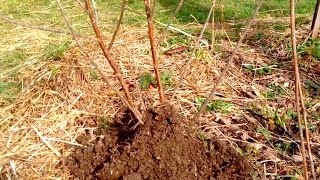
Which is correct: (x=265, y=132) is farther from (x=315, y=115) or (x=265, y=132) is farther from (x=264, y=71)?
(x=264, y=71)

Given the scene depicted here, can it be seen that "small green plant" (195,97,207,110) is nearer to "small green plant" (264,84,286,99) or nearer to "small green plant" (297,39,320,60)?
"small green plant" (264,84,286,99)

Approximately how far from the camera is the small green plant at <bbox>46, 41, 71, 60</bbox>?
3.35m

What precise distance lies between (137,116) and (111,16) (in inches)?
84.1

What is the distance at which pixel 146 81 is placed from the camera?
306cm

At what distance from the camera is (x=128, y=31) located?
12.6ft

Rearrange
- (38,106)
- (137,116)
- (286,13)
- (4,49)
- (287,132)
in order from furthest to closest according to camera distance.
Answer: (286,13), (4,49), (38,106), (287,132), (137,116)

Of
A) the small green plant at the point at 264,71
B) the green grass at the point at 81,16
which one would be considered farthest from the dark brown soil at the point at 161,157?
the green grass at the point at 81,16

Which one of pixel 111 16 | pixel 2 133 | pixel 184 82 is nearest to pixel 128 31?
pixel 111 16

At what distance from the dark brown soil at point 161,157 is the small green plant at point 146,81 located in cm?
50

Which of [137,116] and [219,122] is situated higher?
[137,116]

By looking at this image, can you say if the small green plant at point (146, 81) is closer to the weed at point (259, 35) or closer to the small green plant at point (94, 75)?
the small green plant at point (94, 75)

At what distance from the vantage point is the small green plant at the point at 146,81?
9.94 ft

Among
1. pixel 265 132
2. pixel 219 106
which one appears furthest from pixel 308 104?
pixel 219 106

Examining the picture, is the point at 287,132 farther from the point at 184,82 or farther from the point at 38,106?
the point at 38,106
